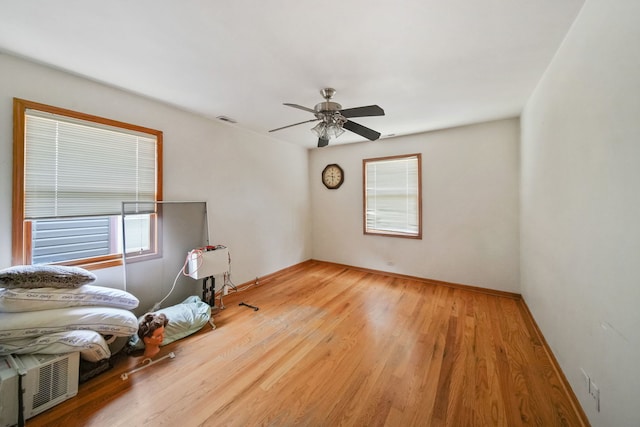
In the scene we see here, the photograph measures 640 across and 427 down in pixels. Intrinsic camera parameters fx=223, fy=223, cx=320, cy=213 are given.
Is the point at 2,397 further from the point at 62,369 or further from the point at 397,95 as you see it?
the point at 397,95

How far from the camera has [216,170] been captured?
311 centimetres

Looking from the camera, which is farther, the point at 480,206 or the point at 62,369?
the point at 480,206

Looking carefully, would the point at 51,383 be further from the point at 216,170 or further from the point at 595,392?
the point at 595,392

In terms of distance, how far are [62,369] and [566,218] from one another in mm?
3629

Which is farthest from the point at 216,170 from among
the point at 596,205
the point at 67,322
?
the point at 596,205

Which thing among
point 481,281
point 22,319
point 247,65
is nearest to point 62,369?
point 22,319

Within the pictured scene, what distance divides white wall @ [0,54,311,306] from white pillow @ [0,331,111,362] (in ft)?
2.32

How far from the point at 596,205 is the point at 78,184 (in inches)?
150

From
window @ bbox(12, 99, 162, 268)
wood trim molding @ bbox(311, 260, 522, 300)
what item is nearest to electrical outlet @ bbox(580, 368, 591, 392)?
wood trim molding @ bbox(311, 260, 522, 300)

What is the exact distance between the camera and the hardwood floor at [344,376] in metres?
1.40

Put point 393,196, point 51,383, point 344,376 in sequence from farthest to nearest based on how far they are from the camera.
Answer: point 393,196
point 344,376
point 51,383

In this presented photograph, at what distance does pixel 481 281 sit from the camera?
330 centimetres

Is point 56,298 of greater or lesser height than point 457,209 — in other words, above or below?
below

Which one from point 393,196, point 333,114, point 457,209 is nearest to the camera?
point 333,114
